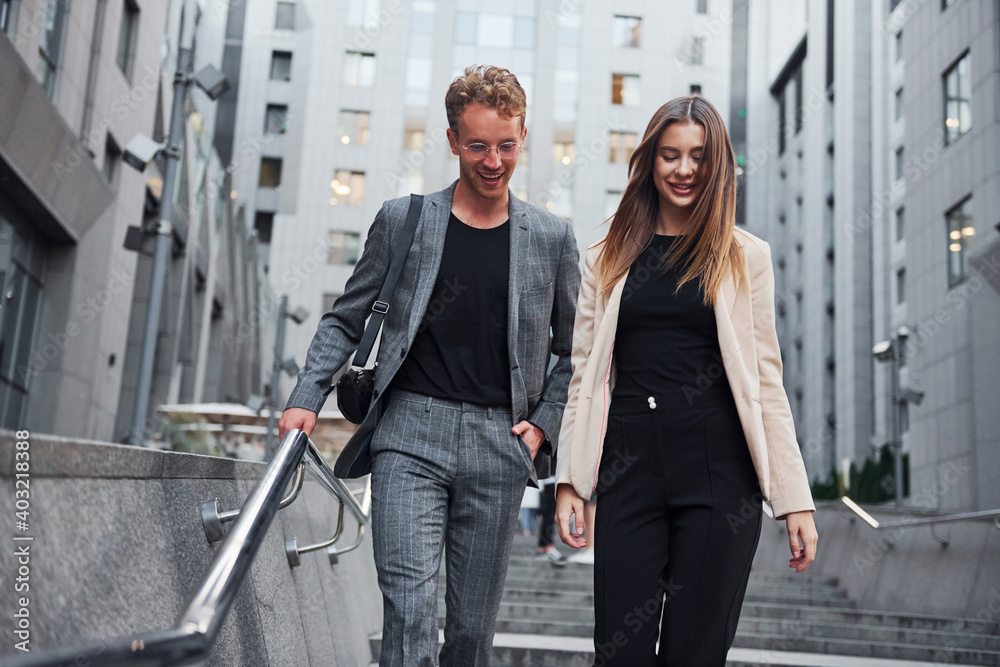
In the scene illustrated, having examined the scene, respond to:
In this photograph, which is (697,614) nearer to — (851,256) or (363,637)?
(363,637)

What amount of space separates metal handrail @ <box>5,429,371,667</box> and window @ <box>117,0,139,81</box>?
863 inches

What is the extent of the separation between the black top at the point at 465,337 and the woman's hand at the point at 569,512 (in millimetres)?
432

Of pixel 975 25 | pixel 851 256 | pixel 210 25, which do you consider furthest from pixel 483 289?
pixel 210 25

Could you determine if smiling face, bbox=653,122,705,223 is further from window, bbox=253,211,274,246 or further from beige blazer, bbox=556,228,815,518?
window, bbox=253,211,274,246

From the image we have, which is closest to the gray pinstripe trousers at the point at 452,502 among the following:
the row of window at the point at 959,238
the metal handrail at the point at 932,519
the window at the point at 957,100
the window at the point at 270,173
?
the metal handrail at the point at 932,519

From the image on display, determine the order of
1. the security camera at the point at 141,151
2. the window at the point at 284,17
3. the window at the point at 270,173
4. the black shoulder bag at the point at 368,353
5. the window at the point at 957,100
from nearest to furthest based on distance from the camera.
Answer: the black shoulder bag at the point at 368,353 → the security camera at the point at 141,151 → the window at the point at 957,100 → the window at the point at 270,173 → the window at the point at 284,17

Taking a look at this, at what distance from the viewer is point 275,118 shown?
52.6 metres

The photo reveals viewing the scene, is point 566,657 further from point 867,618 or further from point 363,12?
point 363,12

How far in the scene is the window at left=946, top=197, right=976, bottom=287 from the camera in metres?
19.4

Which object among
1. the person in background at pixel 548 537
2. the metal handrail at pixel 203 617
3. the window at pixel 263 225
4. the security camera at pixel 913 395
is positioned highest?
the window at pixel 263 225

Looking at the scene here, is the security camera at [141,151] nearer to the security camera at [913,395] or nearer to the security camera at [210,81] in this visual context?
the security camera at [210,81]

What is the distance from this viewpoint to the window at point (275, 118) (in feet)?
172

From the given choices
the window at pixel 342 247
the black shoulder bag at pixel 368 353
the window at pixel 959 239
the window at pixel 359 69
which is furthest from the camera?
the window at pixel 359 69

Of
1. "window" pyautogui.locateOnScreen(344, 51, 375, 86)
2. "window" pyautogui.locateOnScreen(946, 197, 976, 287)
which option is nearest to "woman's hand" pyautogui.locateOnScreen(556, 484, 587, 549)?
"window" pyautogui.locateOnScreen(946, 197, 976, 287)
